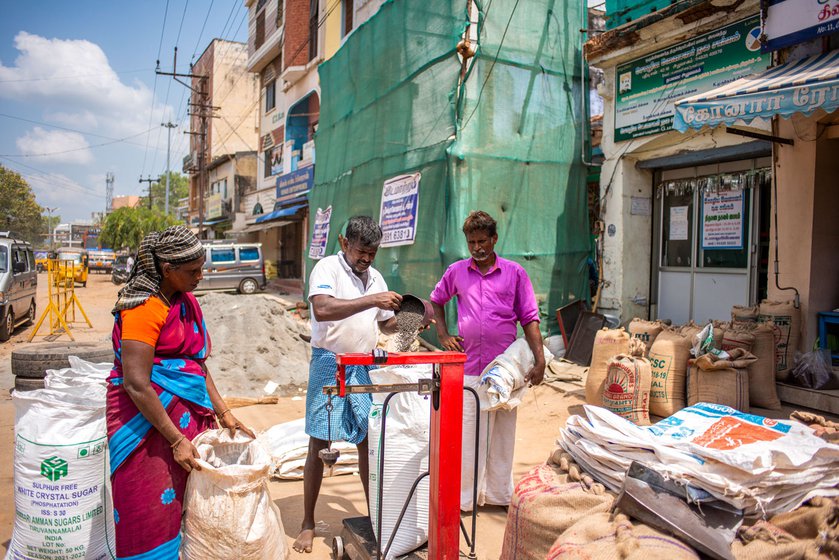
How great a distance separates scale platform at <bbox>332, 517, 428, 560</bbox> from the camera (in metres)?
2.69

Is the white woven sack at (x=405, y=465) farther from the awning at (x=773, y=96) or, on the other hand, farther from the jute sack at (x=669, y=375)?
the awning at (x=773, y=96)

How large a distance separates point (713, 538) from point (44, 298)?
909 inches

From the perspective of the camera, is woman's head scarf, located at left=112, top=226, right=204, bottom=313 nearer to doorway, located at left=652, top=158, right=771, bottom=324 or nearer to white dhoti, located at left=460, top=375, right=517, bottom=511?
white dhoti, located at left=460, top=375, right=517, bottom=511

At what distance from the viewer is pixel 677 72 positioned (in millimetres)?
6793

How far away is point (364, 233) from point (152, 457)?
1.41 m

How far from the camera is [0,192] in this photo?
44562 mm

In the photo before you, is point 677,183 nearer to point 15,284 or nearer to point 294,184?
point 15,284

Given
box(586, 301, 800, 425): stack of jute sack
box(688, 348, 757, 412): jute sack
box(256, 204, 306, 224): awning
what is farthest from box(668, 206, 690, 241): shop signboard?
box(256, 204, 306, 224): awning

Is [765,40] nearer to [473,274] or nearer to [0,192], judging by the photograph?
[473,274]

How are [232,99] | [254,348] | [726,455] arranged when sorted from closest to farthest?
[726,455] → [254,348] → [232,99]

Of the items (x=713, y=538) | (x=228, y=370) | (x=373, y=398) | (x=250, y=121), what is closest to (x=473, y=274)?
(x=373, y=398)

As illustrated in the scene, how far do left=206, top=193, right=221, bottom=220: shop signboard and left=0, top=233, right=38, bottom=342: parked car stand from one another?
20121 millimetres

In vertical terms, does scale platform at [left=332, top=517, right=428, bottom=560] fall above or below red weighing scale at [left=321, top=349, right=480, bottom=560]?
below

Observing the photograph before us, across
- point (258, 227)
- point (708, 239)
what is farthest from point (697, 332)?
point (258, 227)
